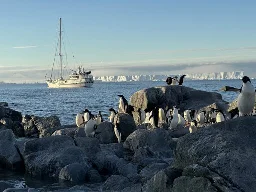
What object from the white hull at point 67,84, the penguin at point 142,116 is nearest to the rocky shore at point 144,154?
the penguin at point 142,116

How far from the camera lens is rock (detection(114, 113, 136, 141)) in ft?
64.6

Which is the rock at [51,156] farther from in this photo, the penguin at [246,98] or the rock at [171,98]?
the rock at [171,98]

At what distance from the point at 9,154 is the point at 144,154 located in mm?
5154

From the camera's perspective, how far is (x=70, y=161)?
13516 mm

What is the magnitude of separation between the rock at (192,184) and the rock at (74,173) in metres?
6.31

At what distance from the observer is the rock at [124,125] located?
64.6 feet

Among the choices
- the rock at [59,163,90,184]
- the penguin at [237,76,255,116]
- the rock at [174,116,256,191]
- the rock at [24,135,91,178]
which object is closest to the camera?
the rock at [174,116,256,191]

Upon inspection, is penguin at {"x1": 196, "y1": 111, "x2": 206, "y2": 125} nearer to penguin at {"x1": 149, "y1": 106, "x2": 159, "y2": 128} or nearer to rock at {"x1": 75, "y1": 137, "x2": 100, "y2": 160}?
penguin at {"x1": 149, "y1": 106, "x2": 159, "y2": 128}

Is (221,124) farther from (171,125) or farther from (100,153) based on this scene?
(171,125)

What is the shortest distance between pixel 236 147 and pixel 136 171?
21.6ft

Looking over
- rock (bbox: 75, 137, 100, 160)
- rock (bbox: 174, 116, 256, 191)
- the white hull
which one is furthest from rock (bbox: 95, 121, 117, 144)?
the white hull

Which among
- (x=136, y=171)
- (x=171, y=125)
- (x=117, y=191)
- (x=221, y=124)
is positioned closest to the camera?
(x=221, y=124)

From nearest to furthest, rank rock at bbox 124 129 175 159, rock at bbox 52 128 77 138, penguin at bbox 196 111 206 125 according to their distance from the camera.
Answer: rock at bbox 124 129 175 159 → rock at bbox 52 128 77 138 → penguin at bbox 196 111 206 125

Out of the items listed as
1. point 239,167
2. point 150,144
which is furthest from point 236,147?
point 150,144
